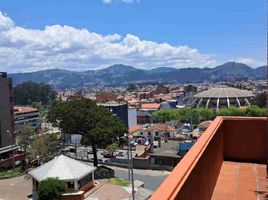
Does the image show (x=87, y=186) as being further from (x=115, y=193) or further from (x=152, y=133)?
(x=152, y=133)

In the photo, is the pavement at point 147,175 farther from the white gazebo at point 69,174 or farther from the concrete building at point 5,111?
the concrete building at point 5,111

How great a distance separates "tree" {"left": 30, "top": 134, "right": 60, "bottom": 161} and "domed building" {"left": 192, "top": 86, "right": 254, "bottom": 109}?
168ft

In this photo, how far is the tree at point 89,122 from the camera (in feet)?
114

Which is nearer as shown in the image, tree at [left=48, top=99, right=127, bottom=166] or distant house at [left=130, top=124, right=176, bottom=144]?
tree at [left=48, top=99, right=127, bottom=166]

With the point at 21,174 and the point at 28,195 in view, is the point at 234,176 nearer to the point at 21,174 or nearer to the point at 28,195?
the point at 28,195

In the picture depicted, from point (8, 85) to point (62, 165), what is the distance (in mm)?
21132

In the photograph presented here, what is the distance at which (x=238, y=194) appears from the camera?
199 inches

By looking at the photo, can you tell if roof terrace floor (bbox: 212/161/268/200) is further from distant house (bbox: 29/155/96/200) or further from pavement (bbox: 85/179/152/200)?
distant house (bbox: 29/155/96/200)

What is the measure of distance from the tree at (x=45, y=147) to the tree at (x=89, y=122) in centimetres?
344

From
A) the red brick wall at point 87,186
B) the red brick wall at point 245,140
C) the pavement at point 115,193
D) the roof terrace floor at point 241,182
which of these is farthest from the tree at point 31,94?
the roof terrace floor at point 241,182

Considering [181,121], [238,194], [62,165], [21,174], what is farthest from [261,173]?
[181,121]

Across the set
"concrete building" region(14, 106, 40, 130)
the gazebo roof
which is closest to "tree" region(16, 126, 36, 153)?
the gazebo roof

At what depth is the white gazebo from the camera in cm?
2652

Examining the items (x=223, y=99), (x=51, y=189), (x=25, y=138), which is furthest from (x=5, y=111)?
(x=223, y=99)
